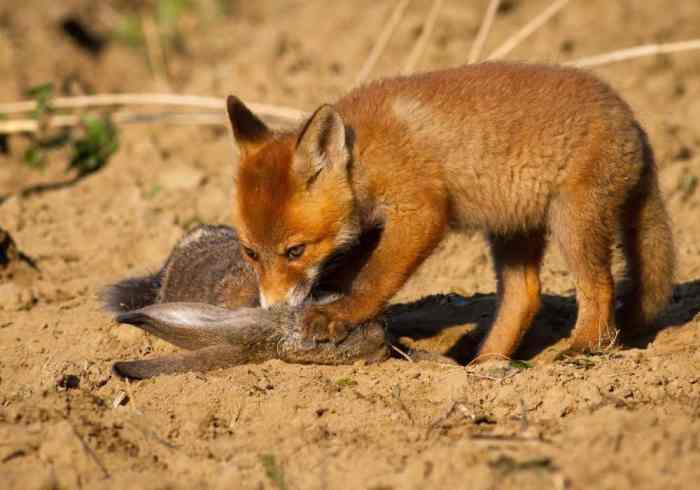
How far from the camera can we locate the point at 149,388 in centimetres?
562

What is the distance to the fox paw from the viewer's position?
5.94 m

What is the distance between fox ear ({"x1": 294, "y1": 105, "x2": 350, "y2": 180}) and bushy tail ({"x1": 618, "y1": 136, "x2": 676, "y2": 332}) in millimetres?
2132

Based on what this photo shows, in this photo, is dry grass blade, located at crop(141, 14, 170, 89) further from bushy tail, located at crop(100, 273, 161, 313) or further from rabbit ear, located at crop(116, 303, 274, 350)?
rabbit ear, located at crop(116, 303, 274, 350)

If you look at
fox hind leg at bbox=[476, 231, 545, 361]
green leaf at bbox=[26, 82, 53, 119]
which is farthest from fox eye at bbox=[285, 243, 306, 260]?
green leaf at bbox=[26, 82, 53, 119]

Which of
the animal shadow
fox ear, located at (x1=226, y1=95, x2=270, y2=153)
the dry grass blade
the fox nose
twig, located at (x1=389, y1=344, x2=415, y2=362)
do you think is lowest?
the animal shadow

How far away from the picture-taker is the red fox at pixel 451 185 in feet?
19.7

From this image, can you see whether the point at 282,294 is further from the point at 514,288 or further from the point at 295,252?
the point at 514,288

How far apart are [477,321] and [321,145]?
223 centimetres

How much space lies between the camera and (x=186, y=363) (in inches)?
227

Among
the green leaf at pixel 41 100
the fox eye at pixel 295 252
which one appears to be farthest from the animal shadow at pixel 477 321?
the green leaf at pixel 41 100

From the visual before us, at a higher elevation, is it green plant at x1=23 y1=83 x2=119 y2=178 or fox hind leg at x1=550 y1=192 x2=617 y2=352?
green plant at x1=23 y1=83 x2=119 y2=178

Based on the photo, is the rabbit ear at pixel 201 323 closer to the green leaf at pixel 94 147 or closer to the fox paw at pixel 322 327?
the fox paw at pixel 322 327

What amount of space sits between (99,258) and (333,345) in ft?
11.7

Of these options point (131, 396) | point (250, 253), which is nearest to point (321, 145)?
point (250, 253)
